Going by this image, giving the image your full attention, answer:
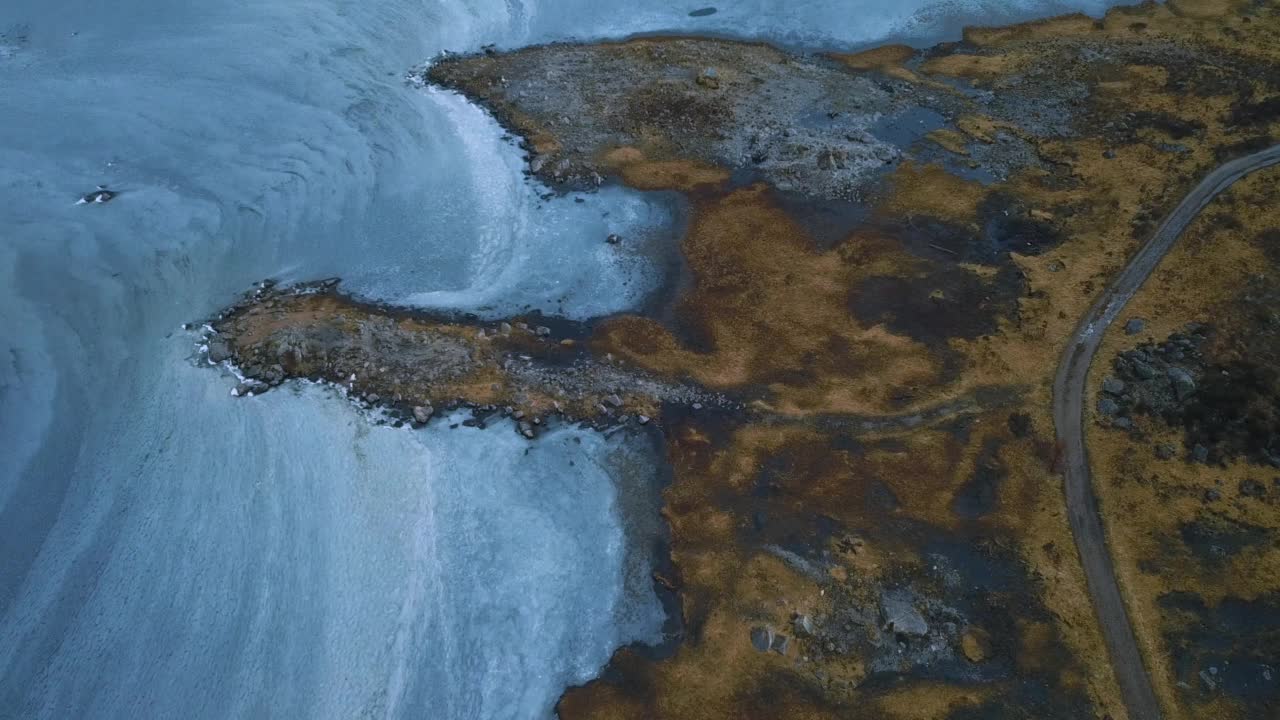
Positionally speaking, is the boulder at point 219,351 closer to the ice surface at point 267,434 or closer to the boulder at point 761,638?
the ice surface at point 267,434

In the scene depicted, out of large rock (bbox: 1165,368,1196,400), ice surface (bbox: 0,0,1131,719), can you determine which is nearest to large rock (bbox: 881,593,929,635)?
ice surface (bbox: 0,0,1131,719)

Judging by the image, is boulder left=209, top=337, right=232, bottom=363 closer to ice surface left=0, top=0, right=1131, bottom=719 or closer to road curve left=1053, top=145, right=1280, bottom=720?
ice surface left=0, top=0, right=1131, bottom=719

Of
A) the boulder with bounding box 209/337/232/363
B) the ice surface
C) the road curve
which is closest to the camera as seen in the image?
the ice surface

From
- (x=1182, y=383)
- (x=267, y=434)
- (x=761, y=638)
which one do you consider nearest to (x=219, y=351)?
(x=267, y=434)

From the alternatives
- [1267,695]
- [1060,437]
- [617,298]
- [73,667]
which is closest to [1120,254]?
[1060,437]

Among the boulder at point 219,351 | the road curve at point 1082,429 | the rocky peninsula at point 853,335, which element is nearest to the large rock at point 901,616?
the rocky peninsula at point 853,335

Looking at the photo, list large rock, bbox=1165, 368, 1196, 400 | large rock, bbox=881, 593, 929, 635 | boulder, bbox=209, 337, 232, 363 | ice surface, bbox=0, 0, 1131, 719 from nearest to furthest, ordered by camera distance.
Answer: ice surface, bbox=0, 0, 1131, 719 < large rock, bbox=881, 593, 929, 635 < large rock, bbox=1165, 368, 1196, 400 < boulder, bbox=209, 337, 232, 363

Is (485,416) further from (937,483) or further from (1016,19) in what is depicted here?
(1016,19)

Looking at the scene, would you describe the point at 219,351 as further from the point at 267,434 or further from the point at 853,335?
the point at 853,335
